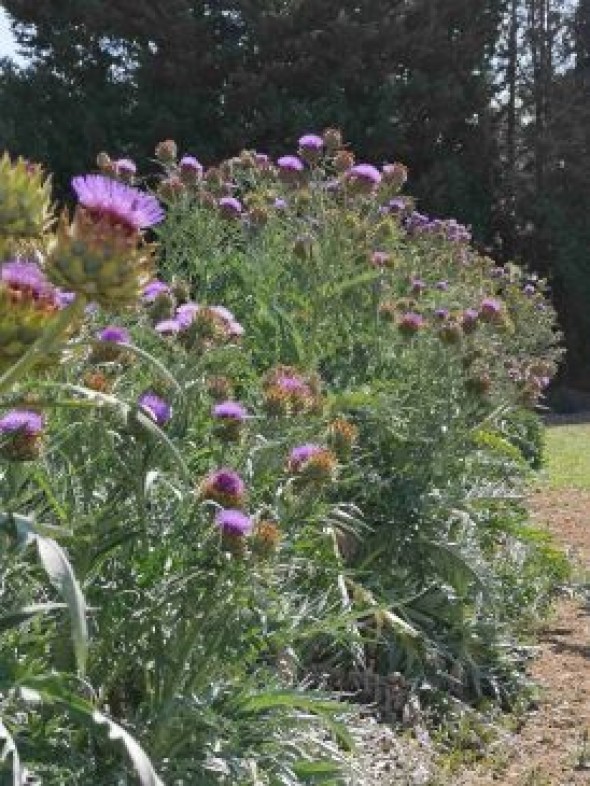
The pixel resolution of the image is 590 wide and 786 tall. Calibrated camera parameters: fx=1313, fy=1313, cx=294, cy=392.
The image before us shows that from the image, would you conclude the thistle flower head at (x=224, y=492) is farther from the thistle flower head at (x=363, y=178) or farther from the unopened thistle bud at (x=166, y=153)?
the unopened thistle bud at (x=166, y=153)

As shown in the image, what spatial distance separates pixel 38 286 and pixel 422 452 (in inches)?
113

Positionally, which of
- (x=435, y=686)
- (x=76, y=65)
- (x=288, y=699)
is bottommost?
(x=435, y=686)

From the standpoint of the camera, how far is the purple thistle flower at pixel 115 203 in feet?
4.93

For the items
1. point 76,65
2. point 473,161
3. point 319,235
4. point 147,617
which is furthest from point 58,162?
point 147,617

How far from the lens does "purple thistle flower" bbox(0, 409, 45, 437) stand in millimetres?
2051

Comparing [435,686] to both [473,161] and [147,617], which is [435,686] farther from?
[473,161]

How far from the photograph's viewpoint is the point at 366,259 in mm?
4609

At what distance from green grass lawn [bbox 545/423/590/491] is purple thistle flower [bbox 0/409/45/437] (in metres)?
7.45

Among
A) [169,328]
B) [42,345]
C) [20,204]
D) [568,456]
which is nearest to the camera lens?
[42,345]

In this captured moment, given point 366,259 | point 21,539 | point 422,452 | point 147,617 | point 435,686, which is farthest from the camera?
point 366,259

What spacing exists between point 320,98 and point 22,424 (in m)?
15.8

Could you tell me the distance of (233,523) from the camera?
2299mm

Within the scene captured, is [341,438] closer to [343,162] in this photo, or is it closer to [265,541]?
[265,541]

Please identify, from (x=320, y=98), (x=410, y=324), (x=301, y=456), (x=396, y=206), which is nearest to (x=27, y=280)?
(x=301, y=456)
